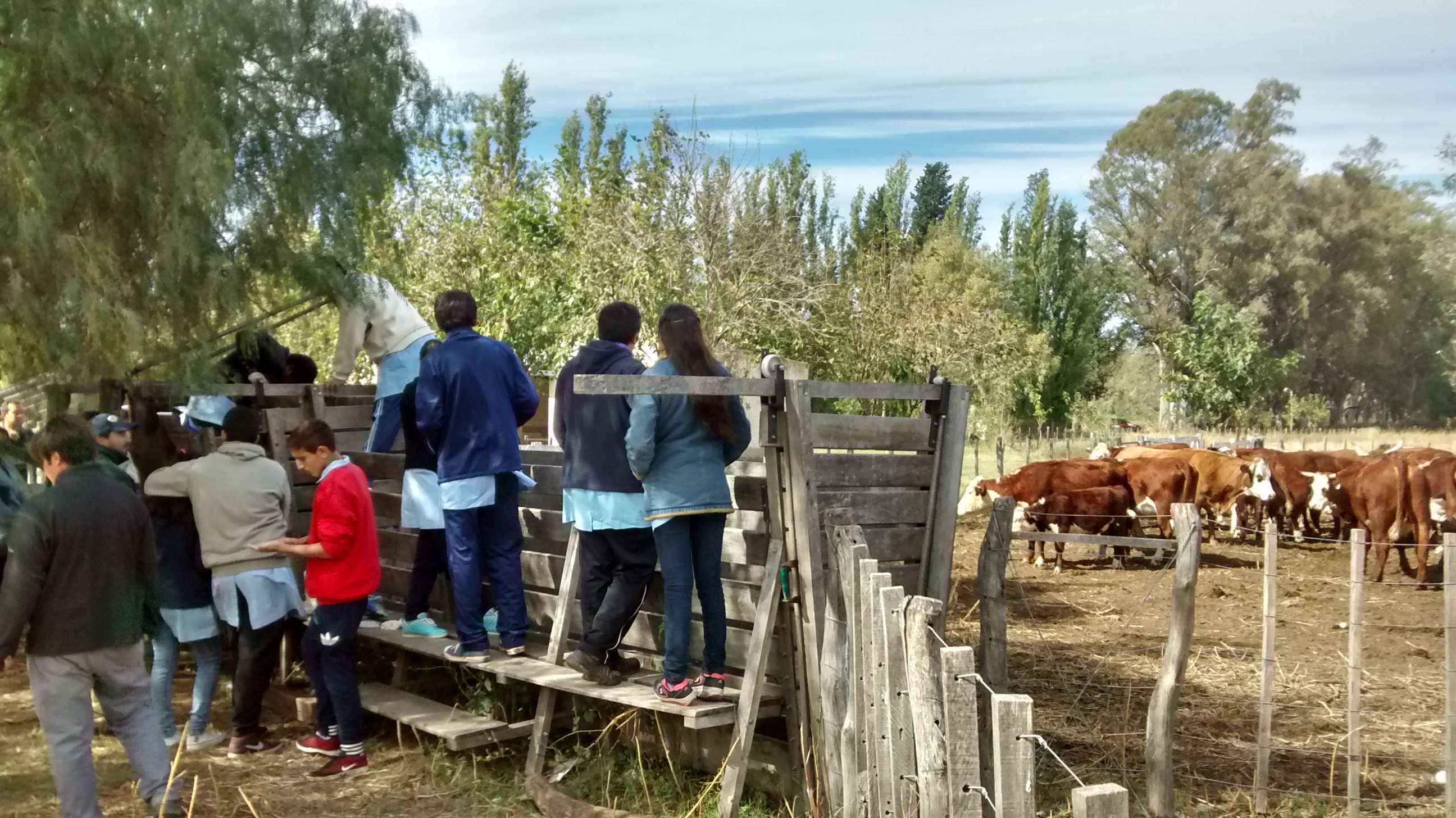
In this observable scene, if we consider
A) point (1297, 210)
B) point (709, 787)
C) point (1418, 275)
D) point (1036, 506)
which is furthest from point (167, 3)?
point (1418, 275)

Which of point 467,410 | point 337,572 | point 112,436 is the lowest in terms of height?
point 337,572

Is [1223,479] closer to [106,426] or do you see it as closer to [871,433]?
[871,433]

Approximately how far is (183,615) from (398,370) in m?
1.80

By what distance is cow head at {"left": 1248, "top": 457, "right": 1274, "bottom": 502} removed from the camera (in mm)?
16203

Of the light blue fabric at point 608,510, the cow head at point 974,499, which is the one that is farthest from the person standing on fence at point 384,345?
the cow head at point 974,499

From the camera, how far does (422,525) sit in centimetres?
652

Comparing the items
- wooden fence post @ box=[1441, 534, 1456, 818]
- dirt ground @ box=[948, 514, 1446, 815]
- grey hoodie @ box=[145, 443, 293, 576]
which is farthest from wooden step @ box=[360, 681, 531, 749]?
wooden fence post @ box=[1441, 534, 1456, 818]

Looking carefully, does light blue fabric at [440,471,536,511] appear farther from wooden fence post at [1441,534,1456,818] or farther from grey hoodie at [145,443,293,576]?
wooden fence post at [1441,534,1456,818]

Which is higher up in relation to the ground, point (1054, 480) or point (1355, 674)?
point (1054, 480)

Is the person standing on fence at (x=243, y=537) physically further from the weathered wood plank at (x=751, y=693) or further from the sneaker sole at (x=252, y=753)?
the weathered wood plank at (x=751, y=693)

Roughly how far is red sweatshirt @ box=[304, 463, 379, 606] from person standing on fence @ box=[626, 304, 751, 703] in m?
1.62

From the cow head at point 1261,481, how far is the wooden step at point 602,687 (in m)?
12.8

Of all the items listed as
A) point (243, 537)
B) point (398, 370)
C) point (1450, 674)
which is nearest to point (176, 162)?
point (398, 370)


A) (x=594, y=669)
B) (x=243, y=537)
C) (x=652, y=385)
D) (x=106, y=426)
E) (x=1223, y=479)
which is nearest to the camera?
(x=652, y=385)
